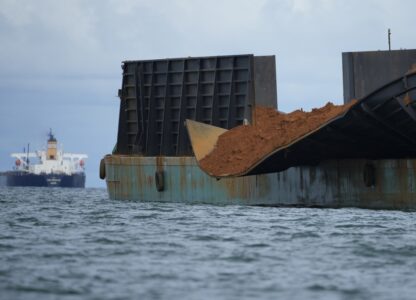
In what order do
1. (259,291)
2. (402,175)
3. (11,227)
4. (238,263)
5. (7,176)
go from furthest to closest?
1. (7,176)
2. (402,175)
3. (11,227)
4. (238,263)
5. (259,291)

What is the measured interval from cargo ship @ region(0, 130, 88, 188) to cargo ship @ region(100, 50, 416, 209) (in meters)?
102

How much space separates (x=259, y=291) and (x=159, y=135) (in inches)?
1218

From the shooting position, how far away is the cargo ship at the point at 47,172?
148 m

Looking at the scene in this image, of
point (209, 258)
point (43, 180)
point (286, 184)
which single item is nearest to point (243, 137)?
point (286, 184)

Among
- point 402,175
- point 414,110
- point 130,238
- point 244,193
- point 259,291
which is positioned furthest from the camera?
point 244,193

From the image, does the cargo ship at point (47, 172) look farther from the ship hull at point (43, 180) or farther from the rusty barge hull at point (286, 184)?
the rusty barge hull at point (286, 184)

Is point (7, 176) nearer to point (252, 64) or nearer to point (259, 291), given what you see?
point (252, 64)

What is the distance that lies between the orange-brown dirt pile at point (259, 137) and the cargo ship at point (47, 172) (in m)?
112

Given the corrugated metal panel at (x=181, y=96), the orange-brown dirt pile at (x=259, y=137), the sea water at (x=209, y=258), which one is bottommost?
the sea water at (x=209, y=258)

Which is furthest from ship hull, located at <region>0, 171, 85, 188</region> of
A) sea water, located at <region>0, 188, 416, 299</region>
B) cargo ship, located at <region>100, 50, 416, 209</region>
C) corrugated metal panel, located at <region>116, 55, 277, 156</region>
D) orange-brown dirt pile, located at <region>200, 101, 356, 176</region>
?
sea water, located at <region>0, 188, 416, 299</region>

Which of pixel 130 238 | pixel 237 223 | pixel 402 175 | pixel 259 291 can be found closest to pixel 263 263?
pixel 259 291

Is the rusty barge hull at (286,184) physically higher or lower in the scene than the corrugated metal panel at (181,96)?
lower

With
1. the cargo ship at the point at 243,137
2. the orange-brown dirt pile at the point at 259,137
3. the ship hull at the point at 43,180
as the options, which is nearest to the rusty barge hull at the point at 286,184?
the cargo ship at the point at 243,137

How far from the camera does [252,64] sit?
41.9 metres
